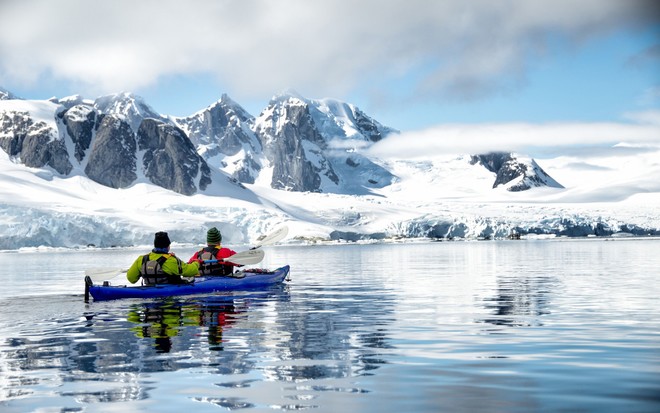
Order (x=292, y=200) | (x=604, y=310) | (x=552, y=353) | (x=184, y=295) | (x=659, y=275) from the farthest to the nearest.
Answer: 1. (x=292, y=200)
2. (x=659, y=275)
3. (x=184, y=295)
4. (x=604, y=310)
5. (x=552, y=353)

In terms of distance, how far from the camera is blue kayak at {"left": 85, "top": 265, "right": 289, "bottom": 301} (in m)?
19.8

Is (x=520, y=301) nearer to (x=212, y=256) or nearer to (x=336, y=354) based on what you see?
(x=212, y=256)

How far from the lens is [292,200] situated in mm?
170000

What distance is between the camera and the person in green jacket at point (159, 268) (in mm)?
19078

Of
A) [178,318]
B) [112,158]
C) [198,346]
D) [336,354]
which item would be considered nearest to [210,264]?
[178,318]

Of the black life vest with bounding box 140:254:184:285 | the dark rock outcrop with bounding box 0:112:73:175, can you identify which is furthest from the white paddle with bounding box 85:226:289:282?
the dark rock outcrop with bounding box 0:112:73:175

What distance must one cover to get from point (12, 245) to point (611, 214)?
86.5 meters

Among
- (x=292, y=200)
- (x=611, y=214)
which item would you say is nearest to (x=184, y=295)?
(x=611, y=214)

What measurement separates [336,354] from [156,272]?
9960 millimetres

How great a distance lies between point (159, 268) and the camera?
19531 mm

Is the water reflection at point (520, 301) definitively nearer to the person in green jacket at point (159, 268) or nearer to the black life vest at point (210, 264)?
the person in green jacket at point (159, 268)

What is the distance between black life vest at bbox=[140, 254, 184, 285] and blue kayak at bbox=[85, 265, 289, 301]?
15 cm

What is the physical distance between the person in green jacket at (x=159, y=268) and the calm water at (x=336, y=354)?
68cm

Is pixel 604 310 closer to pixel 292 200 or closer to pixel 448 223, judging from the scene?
pixel 448 223
